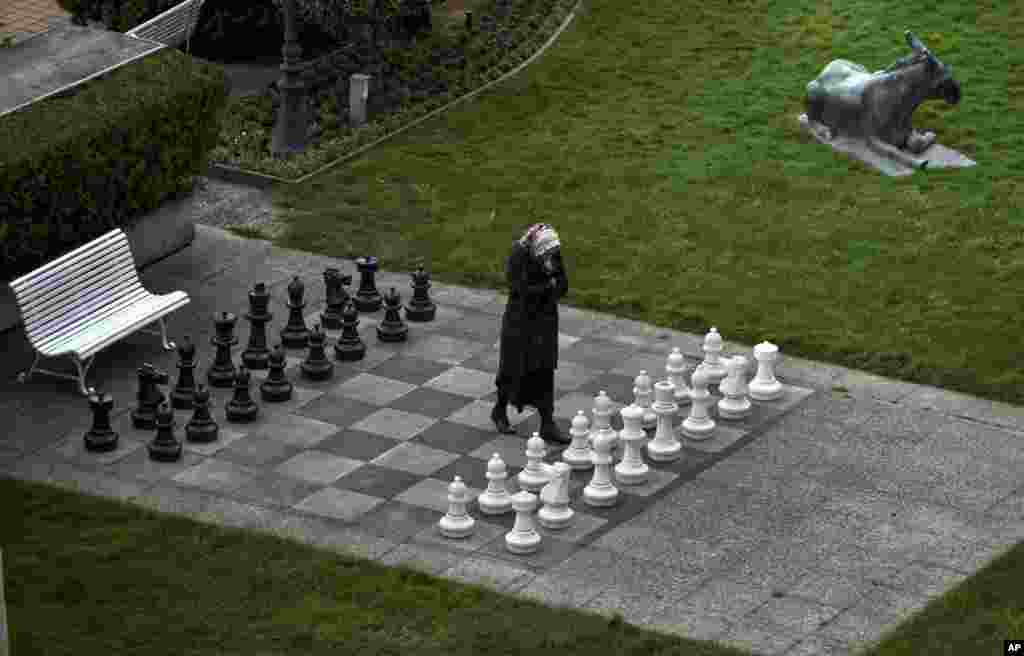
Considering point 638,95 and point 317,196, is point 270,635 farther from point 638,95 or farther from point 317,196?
point 638,95

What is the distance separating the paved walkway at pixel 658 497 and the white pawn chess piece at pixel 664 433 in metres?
0.23

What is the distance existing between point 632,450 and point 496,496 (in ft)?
3.93

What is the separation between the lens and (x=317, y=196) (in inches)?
894

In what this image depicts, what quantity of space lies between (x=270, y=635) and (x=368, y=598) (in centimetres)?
81

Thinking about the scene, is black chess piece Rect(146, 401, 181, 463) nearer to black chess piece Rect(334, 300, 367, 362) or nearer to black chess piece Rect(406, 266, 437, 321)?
black chess piece Rect(334, 300, 367, 362)

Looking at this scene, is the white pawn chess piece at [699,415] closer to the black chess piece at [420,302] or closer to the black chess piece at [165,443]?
the black chess piece at [420,302]

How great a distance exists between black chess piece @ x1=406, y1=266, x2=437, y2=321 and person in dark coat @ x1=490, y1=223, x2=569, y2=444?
2.69 metres

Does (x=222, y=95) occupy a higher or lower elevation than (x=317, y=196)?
higher

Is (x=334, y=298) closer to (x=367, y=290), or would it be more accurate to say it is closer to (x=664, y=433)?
(x=367, y=290)

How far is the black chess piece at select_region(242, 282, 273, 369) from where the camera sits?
60.2 ft

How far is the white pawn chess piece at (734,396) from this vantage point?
17406mm

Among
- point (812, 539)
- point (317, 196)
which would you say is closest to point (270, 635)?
point (812, 539)

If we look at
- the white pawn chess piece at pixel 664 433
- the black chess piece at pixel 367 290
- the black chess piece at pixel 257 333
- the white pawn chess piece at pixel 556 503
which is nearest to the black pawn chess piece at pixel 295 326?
the black chess piece at pixel 257 333

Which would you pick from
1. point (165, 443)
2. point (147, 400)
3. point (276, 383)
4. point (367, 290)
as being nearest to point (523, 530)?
point (165, 443)
